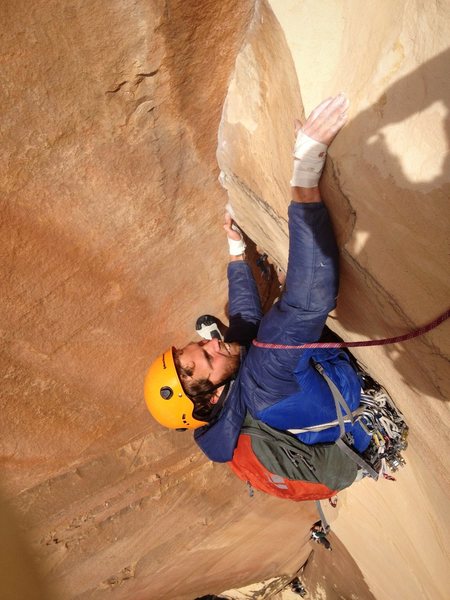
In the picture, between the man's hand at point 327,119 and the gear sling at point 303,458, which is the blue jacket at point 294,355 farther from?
the man's hand at point 327,119

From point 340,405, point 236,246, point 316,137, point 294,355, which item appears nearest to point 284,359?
point 294,355

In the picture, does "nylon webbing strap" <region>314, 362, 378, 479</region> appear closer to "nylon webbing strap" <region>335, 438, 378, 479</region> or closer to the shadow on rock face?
"nylon webbing strap" <region>335, 438, 378, 479</region>

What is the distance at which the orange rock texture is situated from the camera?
1.25m

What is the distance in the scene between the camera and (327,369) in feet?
7.22

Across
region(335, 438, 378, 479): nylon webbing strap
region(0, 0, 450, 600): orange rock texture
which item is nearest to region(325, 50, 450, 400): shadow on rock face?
region(0, 0, 450, 600): orange rock texture

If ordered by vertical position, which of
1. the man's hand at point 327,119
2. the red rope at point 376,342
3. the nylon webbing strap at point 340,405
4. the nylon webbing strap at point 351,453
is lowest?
the nylon webbing strap at point 351,453

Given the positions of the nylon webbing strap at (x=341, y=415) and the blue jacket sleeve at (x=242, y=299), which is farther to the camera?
the blue jacket sleeve at (x=242, y=299)

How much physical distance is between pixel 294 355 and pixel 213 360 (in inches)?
25.9

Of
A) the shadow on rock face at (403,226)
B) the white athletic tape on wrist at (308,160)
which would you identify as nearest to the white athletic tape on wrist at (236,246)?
the shadow on rock face at (403,226)

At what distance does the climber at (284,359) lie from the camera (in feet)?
4.86

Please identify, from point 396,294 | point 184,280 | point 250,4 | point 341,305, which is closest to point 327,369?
point 341,305

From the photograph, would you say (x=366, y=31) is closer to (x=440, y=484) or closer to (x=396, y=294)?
(x=396, y=294)

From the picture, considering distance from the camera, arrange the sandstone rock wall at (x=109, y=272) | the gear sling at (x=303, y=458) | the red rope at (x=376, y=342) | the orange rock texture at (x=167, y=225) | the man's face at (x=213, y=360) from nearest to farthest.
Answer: the orange rock texture at (x=167, y=225)
the red rope at (x=376, y=342)
the sandstone rock wall at (x=109, y=272)
the gear sling at (x=303, y=458)
the man's face at (x=213, y=360)

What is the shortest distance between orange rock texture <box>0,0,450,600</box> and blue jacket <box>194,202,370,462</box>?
0.42ft
